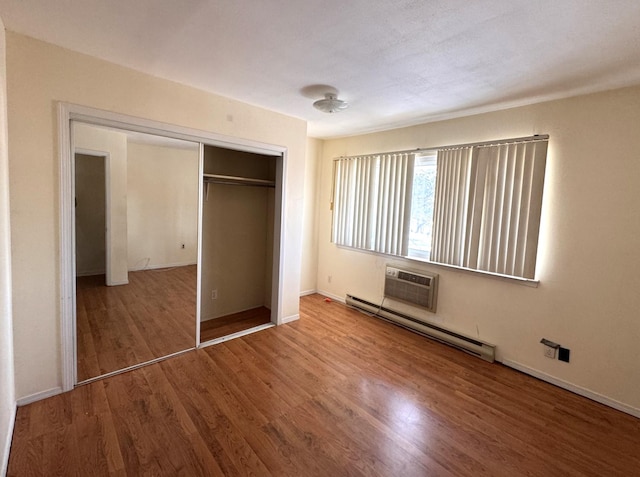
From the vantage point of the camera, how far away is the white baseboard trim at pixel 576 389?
2350 mm

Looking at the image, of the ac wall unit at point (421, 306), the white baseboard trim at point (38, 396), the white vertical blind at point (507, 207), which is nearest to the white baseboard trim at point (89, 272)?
the white baseboard trim at point (38, 396)

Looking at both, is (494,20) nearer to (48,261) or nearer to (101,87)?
(101,87)

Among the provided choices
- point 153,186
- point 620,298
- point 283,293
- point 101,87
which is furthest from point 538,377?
point 101,87

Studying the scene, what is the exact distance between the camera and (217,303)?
149 inches

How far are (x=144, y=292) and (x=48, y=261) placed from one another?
99 centimetres

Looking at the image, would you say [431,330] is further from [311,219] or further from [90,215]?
[90,215]

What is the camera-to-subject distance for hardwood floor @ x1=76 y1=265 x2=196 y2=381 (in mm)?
2582

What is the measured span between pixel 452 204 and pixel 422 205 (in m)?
0.41

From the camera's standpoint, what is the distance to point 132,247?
Answer: 289 cm

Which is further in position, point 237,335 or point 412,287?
point 412,287

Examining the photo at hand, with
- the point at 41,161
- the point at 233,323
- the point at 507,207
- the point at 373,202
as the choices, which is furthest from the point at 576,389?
the point at 41,161

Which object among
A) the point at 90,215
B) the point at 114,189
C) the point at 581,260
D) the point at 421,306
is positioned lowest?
the point at 421,306

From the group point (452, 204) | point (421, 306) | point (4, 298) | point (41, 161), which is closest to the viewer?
point (4, 298)

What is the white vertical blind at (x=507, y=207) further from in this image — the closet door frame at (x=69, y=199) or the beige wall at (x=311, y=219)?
the closet door frame at (x=69, y=199)
